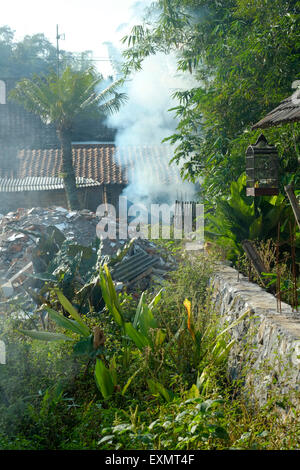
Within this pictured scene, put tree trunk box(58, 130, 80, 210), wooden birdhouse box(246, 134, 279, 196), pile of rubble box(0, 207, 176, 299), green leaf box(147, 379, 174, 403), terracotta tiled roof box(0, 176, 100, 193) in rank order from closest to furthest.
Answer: green leaf box(147, 379, 174, 403)
wooden birdhouse box(246, 134, 279, 196)
pile of rubble box(0, 207, 176, 299)
tree trunk box(58, 130, 80, 210)
terracotta tiled roof box(0, 176, 100, 193)

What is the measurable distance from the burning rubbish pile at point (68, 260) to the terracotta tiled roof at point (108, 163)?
726 centimetres

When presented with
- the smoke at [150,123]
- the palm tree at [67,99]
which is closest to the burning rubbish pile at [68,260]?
the palm tree at [67,99]

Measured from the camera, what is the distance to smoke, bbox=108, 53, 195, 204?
63.5 feet

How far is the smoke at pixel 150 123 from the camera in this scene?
762 inches

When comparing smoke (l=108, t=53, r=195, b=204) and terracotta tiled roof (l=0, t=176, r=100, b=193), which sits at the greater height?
smoke (l=108, t=53, r=195, b=204)

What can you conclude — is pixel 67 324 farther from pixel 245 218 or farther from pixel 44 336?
pixel 245 218

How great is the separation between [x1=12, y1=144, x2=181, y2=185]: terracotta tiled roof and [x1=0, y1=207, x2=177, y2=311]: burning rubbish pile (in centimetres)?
726

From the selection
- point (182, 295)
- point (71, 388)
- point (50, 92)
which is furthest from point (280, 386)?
point (50, 92)

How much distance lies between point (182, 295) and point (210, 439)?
3.49 metres

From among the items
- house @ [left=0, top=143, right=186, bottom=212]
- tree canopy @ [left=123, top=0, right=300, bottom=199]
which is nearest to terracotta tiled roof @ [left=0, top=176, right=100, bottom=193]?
house @ [left=0, top=143, right=186, bottom=212]

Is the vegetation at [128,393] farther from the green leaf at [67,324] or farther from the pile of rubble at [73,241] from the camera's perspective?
the pile of rubble at [73,241]

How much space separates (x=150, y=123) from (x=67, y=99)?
21.3 ft

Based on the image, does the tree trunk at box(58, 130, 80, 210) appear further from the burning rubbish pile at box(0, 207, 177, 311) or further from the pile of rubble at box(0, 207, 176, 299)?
the pile of rubble at box(0, 207, 176, 299)

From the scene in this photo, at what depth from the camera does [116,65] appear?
27141 mm
